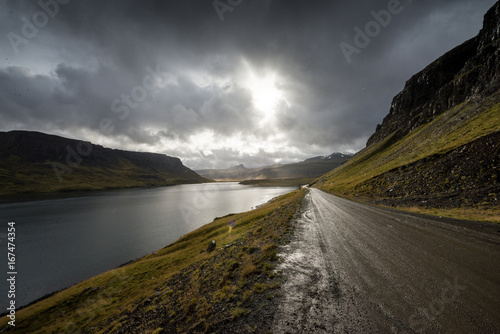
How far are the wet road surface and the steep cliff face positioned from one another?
A: 73239mm

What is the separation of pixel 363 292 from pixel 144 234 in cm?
5407

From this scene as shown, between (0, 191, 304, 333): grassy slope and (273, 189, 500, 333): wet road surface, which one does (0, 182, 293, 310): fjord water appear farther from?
(273, 189, 500, 333): wet road surface

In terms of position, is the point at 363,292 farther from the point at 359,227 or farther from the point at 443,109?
the point at 443,109

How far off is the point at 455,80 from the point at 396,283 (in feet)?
383

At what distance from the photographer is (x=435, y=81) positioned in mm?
110312

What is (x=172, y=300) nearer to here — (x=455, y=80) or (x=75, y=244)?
(x=75, y=244)

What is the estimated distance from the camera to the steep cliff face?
198 feet

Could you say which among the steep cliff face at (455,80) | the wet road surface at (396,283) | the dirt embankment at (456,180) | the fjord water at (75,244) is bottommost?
the fjord water at (75,244)

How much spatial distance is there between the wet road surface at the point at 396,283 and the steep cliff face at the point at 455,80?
240ft

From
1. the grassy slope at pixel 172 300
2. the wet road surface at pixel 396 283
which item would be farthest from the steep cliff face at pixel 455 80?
the grassy slope at pixel 172 300

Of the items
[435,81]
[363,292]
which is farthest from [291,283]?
[435,81]

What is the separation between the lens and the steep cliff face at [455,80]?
198ft

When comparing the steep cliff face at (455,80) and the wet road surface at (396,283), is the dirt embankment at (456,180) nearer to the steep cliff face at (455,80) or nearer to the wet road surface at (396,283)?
the wet road surface at (396,283)

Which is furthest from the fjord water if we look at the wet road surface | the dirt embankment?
the dirt embankment
